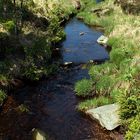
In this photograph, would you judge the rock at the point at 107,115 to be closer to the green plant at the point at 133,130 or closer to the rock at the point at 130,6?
the green plant at the point at 133,130

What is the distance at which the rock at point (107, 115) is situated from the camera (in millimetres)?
26681

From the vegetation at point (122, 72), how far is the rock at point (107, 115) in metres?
0.67

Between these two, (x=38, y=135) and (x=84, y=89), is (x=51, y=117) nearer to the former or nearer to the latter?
(x=38, y=135)

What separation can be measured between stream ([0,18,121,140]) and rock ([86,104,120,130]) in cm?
44

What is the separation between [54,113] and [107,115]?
4.53 m

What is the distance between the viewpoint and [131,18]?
164ft

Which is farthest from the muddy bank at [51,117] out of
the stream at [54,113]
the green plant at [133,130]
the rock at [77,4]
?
the rock at [77,4]

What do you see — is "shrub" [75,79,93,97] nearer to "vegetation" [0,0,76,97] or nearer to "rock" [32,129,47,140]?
"vegetation" [0,0,76,97]

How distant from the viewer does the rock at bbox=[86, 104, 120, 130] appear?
87.5 ft

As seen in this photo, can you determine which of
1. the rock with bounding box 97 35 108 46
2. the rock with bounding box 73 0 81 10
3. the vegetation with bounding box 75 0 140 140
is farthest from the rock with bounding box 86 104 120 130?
the rock with bounding box 73 0 81 10

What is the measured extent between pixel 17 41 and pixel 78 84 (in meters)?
10.3

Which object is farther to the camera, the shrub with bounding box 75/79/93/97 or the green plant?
the shrub with bounding box 75/79/93/97

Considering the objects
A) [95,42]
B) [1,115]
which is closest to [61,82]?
[1,115]

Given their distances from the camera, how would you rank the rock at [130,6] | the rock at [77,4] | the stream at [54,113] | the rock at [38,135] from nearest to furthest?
the rock at [38,135] < the stream at [54,113] < the rock at [130,6] < the rock at [77,4]
